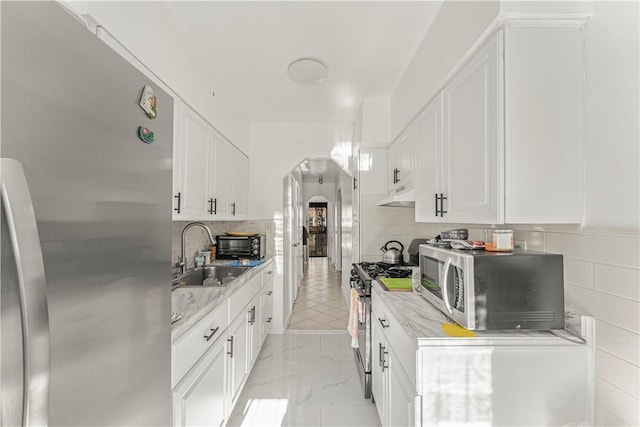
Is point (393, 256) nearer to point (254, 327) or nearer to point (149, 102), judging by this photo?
point (254, 327)

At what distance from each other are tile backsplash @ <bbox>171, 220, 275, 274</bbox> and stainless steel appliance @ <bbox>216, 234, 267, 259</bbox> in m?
0.16

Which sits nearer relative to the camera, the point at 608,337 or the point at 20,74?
the point at 20,74

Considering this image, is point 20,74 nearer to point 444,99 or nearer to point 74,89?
point 74,89

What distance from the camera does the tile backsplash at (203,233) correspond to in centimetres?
253

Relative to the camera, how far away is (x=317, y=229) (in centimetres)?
1069

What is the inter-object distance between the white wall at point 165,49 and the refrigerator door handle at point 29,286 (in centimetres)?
114

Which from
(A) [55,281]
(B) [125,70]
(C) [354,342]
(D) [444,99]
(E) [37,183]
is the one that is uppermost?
(D) [444,99]

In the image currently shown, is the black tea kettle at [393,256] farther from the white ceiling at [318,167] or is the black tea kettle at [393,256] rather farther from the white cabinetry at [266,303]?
the white ceiling at [318,167]

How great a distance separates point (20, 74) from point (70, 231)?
26cm

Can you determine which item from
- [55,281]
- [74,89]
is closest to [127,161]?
[74,89]

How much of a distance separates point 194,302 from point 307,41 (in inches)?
73.7

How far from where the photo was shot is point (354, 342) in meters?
2.37

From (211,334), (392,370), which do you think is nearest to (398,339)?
(392,370)

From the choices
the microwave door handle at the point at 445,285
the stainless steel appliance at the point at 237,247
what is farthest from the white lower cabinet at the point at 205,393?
the stainless steel appliance at the point at 237,247
